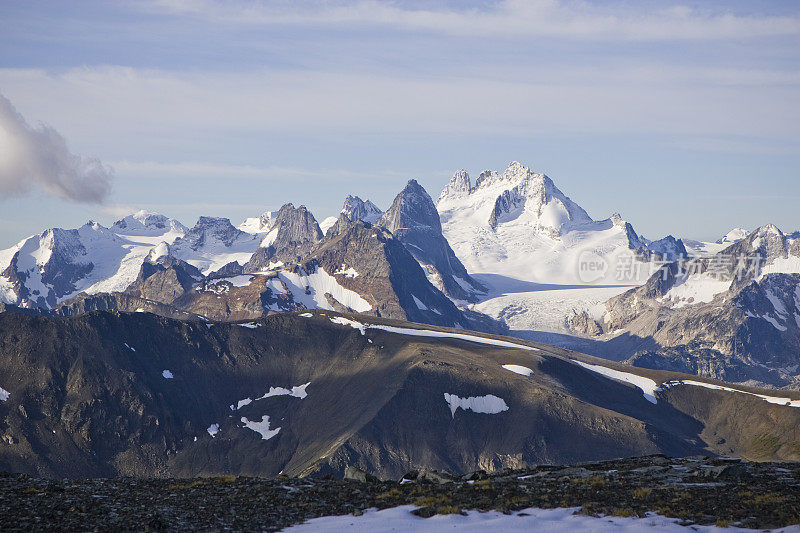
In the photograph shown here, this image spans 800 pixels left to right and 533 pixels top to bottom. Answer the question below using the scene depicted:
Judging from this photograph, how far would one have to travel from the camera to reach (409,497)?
179ft

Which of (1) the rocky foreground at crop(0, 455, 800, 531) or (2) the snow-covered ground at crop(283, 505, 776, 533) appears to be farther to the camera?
(1) the rocky foreground at crop(0, 455, 800, 531)

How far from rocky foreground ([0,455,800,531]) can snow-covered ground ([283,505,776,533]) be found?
97cm

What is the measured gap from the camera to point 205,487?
194 feet

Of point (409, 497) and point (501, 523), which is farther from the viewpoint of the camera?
point (409, 497)

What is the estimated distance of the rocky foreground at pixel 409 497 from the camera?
47.0m

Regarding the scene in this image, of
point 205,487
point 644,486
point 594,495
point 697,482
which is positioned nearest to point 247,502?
point 205,487

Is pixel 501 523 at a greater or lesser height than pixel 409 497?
greater

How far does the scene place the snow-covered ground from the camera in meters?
45.2

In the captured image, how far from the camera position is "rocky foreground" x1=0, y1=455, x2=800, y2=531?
4700 cm

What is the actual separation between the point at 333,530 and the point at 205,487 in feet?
52.9

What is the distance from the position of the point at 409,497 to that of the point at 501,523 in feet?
30.0

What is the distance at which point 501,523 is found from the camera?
155 ft

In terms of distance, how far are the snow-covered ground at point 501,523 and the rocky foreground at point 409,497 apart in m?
0.97

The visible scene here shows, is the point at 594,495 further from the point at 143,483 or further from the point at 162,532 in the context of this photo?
the point at 143,483
